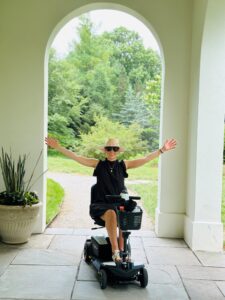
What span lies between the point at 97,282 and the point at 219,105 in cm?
237

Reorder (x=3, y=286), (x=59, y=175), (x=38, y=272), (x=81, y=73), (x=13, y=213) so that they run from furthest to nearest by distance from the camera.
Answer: (x=81, y=73) < (x=59, y=175) < (x=13, y=213) < (x=38, y=272) < (x=3, y=286)

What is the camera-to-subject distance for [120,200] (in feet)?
10.4

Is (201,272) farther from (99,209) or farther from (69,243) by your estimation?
(69,243)

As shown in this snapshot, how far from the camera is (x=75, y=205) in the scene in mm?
6426

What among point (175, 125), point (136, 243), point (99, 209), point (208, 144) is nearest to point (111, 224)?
point (99, 209)

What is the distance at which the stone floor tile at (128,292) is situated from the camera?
2.84 m

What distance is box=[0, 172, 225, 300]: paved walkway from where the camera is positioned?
9.50 feet

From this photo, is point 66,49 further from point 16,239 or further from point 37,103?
point 16,239

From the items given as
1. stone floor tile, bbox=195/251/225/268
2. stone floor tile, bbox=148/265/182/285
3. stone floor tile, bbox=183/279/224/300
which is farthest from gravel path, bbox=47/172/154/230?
stone floor tile, bbox=183/279/224/300

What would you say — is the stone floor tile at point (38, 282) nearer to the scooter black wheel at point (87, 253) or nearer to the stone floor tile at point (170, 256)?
the scooter black wheel at point (87, 253)

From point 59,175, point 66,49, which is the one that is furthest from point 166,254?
point 66,49

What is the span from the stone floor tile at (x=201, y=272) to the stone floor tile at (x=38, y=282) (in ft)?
3.32

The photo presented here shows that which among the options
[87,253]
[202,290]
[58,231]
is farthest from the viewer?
[58,231]

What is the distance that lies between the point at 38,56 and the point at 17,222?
2.04 metres
